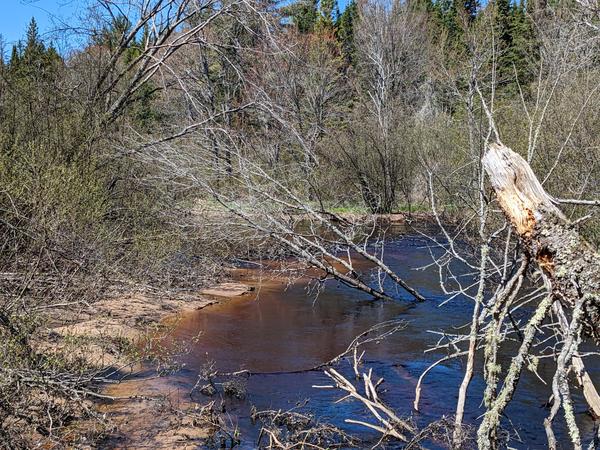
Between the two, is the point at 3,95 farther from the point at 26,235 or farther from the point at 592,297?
the point at 592,297

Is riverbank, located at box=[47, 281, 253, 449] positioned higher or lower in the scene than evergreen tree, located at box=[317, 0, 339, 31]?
lower

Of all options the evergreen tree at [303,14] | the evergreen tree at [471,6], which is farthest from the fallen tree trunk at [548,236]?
the evergreen tree at [471,6]

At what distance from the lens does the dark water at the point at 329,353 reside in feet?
23.5

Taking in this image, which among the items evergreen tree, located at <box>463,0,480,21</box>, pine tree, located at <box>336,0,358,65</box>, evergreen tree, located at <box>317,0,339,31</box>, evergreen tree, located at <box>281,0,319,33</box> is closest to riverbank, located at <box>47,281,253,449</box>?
evergreen tree, located at <box>281,0,319,33</box>

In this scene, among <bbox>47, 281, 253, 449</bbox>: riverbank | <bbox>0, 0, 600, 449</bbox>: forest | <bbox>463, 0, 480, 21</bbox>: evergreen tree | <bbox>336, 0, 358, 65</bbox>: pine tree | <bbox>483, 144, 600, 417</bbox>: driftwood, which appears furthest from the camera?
<bbox>336, 0, 358, 65</bbox>: pine tree

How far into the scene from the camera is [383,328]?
36.1 feet

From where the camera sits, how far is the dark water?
23.5 ft

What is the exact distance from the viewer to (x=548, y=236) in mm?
3113

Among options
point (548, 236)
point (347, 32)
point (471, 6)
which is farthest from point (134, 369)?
point (347, 32)

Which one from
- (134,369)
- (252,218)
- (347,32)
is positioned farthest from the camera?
(347,32)

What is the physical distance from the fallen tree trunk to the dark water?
368 centimetres

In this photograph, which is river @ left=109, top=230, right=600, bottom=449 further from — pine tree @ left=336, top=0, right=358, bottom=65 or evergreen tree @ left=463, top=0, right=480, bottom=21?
pine tree @ left=336, top=0, right=358, bottom=65

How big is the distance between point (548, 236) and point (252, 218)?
10011 millimetres

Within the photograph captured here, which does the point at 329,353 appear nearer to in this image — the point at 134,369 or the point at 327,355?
the point at 327,355
